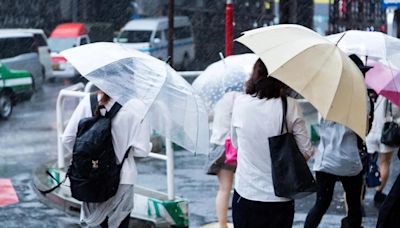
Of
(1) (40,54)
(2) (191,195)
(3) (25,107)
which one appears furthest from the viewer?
(1) (40,54)

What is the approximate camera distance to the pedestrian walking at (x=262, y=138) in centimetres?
410

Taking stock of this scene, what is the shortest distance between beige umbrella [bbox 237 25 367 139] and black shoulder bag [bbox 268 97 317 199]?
36cm

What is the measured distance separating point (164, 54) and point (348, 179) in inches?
879

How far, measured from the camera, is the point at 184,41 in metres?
29.2

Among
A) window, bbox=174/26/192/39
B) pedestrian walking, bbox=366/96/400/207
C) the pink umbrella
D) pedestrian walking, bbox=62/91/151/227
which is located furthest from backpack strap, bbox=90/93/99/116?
window, bbox=174/26/192/39

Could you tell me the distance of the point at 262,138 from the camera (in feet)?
13.5

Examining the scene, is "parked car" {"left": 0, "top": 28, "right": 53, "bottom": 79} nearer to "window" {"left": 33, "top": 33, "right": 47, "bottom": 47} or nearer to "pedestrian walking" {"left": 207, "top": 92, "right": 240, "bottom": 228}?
"window" {"left": 33, "top": 33, "right": 47, "bottom": 47}

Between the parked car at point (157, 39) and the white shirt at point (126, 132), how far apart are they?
20952 millimetres

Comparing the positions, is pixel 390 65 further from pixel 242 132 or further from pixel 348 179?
pixel 242 132

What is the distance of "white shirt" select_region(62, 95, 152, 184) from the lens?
4594mm

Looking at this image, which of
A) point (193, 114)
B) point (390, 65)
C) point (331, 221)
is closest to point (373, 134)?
point (331, 221)

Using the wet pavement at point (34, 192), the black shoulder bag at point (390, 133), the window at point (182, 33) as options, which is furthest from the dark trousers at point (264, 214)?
the window at point (182, 33)

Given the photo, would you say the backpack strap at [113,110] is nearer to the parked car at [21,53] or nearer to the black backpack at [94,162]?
the black backpack at [94,162]

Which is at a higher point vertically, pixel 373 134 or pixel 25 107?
pixel 373 134
